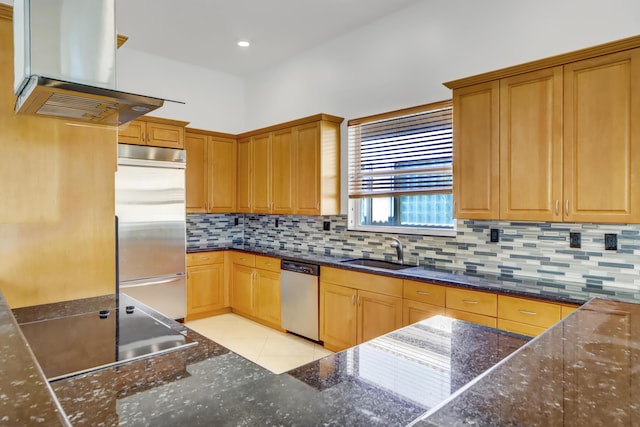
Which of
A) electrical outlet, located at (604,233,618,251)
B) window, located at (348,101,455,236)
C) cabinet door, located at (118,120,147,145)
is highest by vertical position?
cabinet door, located at (118,120,147,145)

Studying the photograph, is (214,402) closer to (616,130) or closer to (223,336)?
(616,130)

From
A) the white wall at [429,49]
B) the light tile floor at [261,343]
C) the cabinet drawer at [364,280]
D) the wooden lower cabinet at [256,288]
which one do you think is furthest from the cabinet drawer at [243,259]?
the white wall at [429,49]

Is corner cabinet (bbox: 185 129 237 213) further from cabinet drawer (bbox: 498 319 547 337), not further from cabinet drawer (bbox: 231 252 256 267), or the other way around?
cabinet drawer (bbox: 498 319 547 337)

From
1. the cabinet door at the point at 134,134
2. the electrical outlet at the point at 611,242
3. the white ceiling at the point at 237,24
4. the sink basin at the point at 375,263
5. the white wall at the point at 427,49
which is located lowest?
the sink basin at the point at 375,263

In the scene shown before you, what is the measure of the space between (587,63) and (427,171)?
1.48 m

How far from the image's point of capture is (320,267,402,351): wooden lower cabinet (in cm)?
326

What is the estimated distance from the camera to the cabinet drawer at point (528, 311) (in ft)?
7.82

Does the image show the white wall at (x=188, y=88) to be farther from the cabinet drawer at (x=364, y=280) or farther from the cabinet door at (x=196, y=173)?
the cabinet drawer at (x=364, y=280)

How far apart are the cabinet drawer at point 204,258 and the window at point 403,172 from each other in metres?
1.92

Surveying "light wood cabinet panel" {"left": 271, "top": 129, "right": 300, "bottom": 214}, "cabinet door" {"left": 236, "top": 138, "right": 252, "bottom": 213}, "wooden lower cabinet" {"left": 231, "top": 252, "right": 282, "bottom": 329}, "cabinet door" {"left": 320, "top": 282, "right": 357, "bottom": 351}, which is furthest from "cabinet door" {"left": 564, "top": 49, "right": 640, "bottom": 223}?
"cabinet door" {"left": 236, "top": 138, "right": 252, "bottom": 213}

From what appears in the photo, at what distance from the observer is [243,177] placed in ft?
17.7

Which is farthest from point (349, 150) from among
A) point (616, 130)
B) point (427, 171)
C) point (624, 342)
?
point (624, 342)

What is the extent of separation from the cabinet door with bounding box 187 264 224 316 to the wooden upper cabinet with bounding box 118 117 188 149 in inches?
62.4

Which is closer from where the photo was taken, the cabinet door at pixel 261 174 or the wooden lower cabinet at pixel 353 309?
the wooden lower cabinet at pixel 353 309
